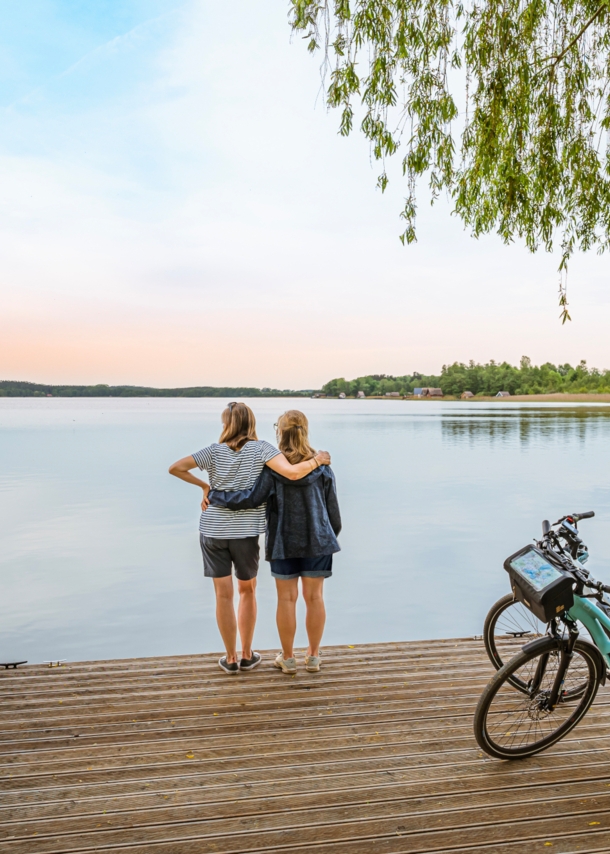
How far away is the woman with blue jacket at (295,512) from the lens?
3.14 m

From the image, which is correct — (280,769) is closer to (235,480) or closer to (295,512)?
(295,512)

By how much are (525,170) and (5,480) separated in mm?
18789

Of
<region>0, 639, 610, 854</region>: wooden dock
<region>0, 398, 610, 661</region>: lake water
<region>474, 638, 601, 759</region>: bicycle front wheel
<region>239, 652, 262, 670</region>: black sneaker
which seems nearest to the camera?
<region>0, 639, 610, 854</region>: wooden dock

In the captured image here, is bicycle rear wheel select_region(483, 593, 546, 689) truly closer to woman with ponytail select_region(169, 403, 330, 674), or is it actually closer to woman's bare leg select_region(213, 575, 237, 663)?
woman with ponytail select_region(169, 403, 330, 674)

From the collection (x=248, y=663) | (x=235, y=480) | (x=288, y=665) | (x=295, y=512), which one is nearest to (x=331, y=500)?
(x=295, y=512)

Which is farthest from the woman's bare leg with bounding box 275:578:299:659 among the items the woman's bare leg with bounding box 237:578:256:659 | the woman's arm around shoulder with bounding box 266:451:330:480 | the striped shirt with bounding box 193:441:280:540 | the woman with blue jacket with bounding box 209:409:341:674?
the woman's arm around shoulder with bounding box 266:451:330:480

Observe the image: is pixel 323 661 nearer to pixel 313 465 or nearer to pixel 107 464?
pixel 313 465

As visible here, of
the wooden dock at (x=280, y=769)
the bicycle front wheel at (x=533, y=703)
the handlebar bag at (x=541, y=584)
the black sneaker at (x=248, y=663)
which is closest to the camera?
the wooden dock at (x=280, y=769)

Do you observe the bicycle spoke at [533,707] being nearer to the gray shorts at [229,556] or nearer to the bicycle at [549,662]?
the bicycle at [549,662]

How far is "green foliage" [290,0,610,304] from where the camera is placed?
13.0 ft

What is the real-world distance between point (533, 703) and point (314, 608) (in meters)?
1.14

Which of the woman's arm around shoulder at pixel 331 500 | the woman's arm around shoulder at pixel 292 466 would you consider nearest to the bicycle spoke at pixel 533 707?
the woman's arm around shoulder at pixel 331 500

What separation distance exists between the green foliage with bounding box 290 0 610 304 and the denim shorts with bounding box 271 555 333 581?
2336 millimetres

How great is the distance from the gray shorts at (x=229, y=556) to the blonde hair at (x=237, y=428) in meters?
0.48
